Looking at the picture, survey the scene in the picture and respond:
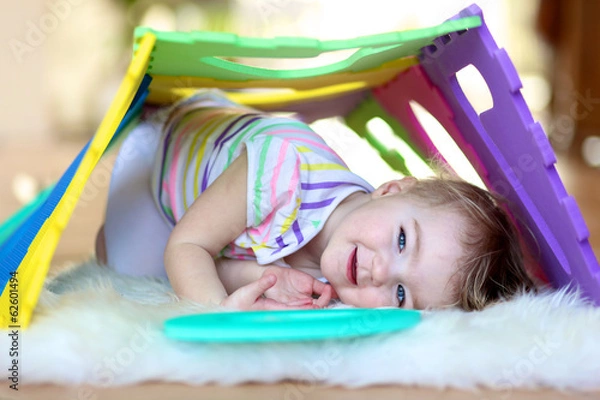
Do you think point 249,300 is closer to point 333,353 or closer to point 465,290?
point 333,353

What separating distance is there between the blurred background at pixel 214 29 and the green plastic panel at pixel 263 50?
328cm

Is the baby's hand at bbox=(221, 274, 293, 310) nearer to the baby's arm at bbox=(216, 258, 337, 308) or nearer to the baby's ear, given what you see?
the baby's arm at bbox=(216, 258, 337, 308)

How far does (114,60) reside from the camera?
462 cm

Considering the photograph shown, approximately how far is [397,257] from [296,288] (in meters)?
0.19

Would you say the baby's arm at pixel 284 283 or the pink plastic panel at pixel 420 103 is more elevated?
the pink plastic panel at pixel 420 103

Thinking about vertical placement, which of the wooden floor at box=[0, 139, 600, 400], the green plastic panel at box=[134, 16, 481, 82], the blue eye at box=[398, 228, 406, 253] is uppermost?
the green plastic panel at box=[134, 16, 481, 82]

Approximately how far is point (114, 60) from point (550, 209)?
13.2 feet

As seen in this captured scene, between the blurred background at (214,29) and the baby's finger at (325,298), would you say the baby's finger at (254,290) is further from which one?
the blurred background at (214,29)

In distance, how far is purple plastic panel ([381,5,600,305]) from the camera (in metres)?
1.01

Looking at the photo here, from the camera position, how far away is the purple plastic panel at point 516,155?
1013 millimetres

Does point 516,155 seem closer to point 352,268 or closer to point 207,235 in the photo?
point 352,268

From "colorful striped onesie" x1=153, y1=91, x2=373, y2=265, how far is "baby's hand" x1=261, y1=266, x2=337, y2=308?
33 mm

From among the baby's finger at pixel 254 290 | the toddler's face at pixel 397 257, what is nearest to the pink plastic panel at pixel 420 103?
the toddler's face at pixel 397 257

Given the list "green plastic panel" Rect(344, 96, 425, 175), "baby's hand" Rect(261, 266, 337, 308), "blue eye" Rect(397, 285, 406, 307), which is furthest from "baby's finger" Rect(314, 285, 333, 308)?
"green plastic panel" Rect(344, 96, 425, 175)
